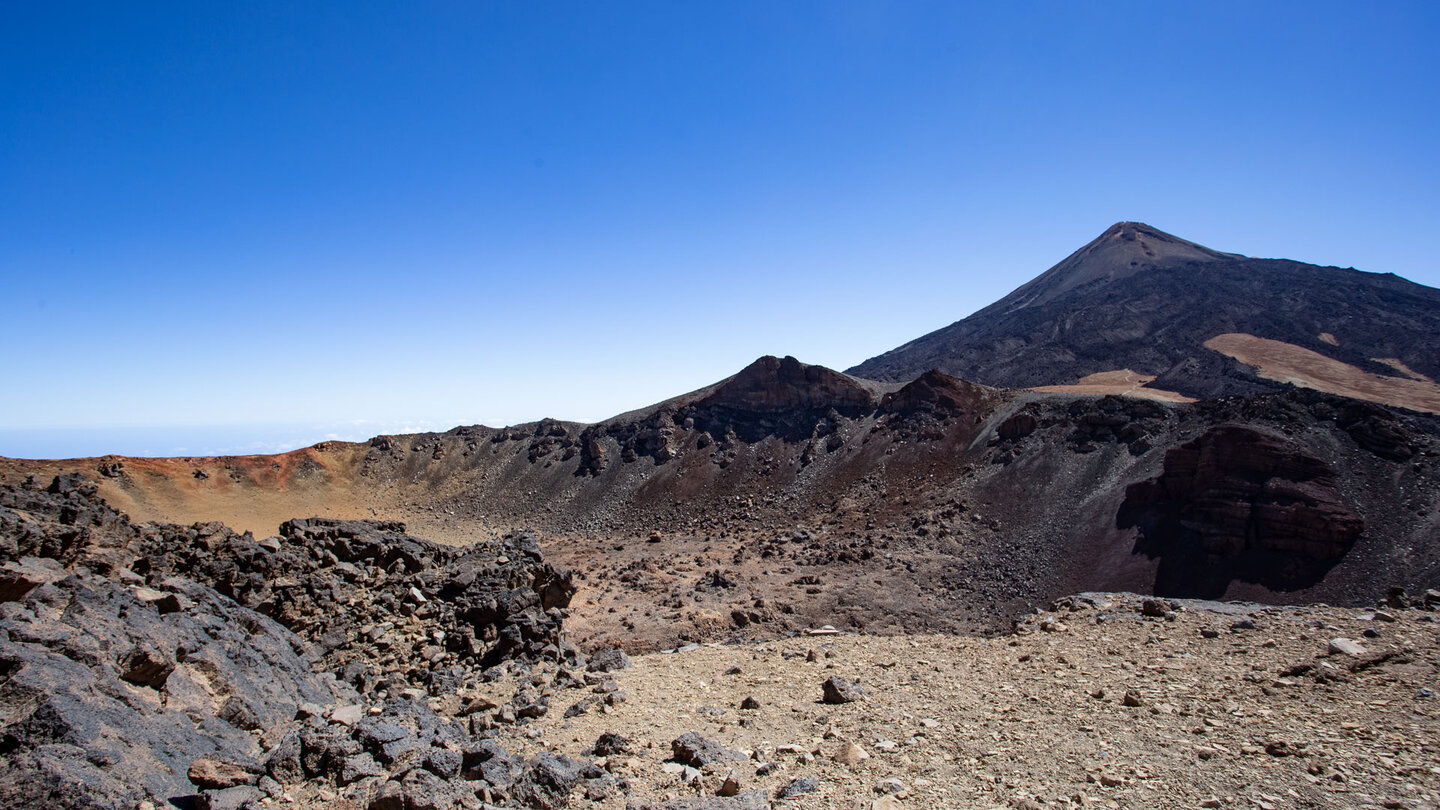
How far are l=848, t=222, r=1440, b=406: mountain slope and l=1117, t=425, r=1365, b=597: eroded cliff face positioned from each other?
1530 inches

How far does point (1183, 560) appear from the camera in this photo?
26.5 meters

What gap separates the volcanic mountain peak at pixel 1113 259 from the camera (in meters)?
116

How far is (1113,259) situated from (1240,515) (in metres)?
113

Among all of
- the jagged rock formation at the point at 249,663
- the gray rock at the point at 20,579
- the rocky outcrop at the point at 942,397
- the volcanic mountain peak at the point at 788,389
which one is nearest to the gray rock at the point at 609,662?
the jagged rock formation at the point at 249,663

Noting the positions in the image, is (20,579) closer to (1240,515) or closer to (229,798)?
(229,798)

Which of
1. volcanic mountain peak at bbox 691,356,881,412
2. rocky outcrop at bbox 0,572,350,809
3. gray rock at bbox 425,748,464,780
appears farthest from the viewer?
volcanic mountain peak at bbox 691,356,881,412

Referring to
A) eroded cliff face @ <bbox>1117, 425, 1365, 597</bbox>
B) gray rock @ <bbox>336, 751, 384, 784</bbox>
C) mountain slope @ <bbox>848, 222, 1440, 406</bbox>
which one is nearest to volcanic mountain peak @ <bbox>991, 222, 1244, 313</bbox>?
mountain slope @ <bbox>848, 222, 1440, 406</bbox>

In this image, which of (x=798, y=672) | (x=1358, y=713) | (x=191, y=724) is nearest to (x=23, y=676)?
(x=191, y=724)

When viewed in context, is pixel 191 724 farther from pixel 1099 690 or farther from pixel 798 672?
pixel 1099 690

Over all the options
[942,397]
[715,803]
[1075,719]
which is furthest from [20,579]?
[942,397]

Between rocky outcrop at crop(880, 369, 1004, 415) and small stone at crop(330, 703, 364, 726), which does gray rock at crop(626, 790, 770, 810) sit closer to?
small stone at crop(330, 703, 364, 726)

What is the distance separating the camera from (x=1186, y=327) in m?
84.6

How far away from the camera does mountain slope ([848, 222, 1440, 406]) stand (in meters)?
71.3

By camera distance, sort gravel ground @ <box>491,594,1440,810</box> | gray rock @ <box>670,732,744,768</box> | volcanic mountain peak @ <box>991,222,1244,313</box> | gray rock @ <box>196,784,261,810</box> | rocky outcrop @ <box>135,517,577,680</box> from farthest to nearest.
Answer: volcanic mountain peak @ <box>991,222,1244,313</box> → rocky outcrop @ <box>135,517,577,680</box> → gray rock @ <box>670,732,744,768</box> → gravel ground @ <box>491,594,1440,810</box> → gray rock @ <box>196,784,261,810</box>
